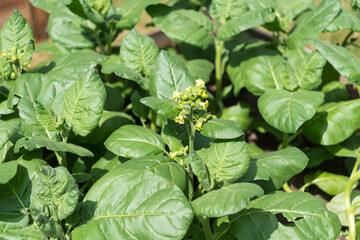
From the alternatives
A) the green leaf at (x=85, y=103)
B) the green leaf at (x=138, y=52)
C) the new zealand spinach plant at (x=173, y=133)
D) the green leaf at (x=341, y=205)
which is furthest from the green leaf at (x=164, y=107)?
the green leaf at (x=341, y=205)

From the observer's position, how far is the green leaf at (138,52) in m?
2.12

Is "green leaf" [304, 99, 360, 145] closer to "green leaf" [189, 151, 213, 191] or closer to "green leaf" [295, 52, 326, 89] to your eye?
"green leaf" [295, 52, 326, 89]

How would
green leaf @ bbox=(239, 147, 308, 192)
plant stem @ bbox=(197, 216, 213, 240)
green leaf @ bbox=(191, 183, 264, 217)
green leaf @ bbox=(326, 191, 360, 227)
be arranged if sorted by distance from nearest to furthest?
green leaf @ bbox=(191, 183, 264, 217), plant stem @ bbox=(197, 216, 213, 240), green leaf @ bbox=(239, 147, 308, 192), green leaf @ bbox=(326, 191, 360, 227)

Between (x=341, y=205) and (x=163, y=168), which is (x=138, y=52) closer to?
(x=163, y=168)

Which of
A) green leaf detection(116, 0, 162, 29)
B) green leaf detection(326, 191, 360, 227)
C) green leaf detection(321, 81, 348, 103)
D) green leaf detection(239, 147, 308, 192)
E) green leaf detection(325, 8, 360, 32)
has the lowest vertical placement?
green leaf detection(326, 191, 360, 227)

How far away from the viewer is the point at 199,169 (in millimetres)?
1527

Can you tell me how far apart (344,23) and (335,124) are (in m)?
0.54

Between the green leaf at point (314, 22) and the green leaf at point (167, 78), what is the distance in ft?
2.74

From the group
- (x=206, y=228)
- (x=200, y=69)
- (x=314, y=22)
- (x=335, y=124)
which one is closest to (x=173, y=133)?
(x=206, y=228)

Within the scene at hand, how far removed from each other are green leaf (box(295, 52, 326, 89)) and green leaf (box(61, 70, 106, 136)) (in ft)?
3.22

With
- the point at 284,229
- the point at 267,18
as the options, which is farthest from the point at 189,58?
the point at 284,229

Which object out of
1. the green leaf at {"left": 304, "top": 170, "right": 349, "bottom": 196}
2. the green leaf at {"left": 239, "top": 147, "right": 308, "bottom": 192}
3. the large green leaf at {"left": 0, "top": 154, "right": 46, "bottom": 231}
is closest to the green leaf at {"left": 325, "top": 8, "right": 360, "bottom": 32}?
the green leaf at {"left": 304, "top": 170, "right": 349, "bottom": 196}

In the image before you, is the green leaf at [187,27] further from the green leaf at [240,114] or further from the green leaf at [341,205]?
the green leaf at [341,205]

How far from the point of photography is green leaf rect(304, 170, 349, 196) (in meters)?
2.24
